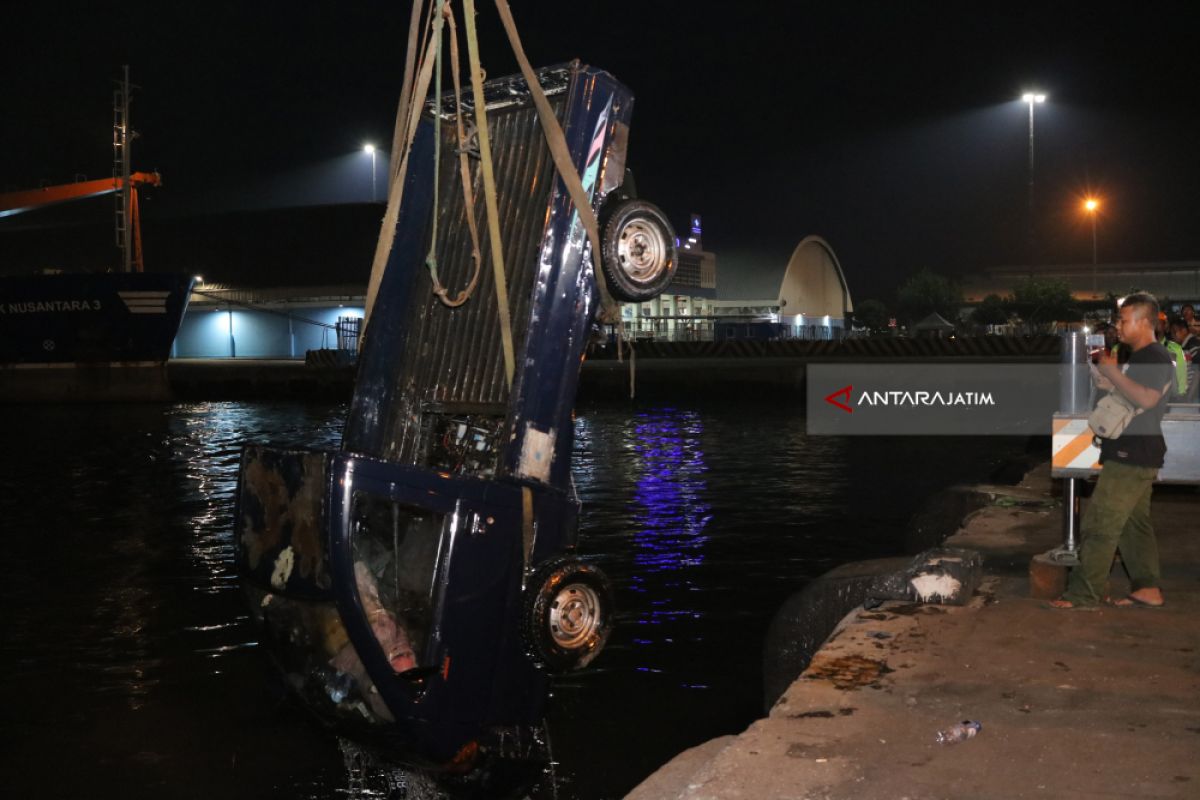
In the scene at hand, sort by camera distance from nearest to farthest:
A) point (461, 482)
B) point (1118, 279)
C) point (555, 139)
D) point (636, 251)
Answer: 1. point (461, 482)
2. point (555, 139)
3. point (636, 251)
4. point (1118, 279)

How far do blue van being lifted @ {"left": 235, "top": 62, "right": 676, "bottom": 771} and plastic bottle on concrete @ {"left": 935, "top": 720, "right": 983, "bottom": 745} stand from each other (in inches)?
64.3

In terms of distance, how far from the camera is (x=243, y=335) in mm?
54219

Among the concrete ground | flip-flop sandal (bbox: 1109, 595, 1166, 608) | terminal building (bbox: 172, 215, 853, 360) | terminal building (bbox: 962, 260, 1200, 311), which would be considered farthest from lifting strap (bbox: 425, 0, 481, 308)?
terminal building (bbox: 962, 260, 1200, 311)

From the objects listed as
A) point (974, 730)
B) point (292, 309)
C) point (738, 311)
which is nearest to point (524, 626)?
point (974, 730)

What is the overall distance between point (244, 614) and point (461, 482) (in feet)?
16.1

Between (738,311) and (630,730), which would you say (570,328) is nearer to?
(630,730)

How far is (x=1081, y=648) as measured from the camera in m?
4.82

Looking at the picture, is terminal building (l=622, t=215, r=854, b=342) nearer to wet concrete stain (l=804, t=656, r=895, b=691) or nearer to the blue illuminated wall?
the blue illuminated wall

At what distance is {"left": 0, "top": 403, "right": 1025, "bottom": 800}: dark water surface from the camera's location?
5.82 meters

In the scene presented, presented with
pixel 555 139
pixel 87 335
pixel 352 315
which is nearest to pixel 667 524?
pixel 555 139

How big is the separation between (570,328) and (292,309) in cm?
4915

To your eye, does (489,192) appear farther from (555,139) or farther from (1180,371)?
(1180,371)

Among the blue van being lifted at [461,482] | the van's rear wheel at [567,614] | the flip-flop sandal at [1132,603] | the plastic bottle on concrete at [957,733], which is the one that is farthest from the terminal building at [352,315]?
the plastic bottle on concrete at [957,733]

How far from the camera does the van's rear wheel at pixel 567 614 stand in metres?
4.69
